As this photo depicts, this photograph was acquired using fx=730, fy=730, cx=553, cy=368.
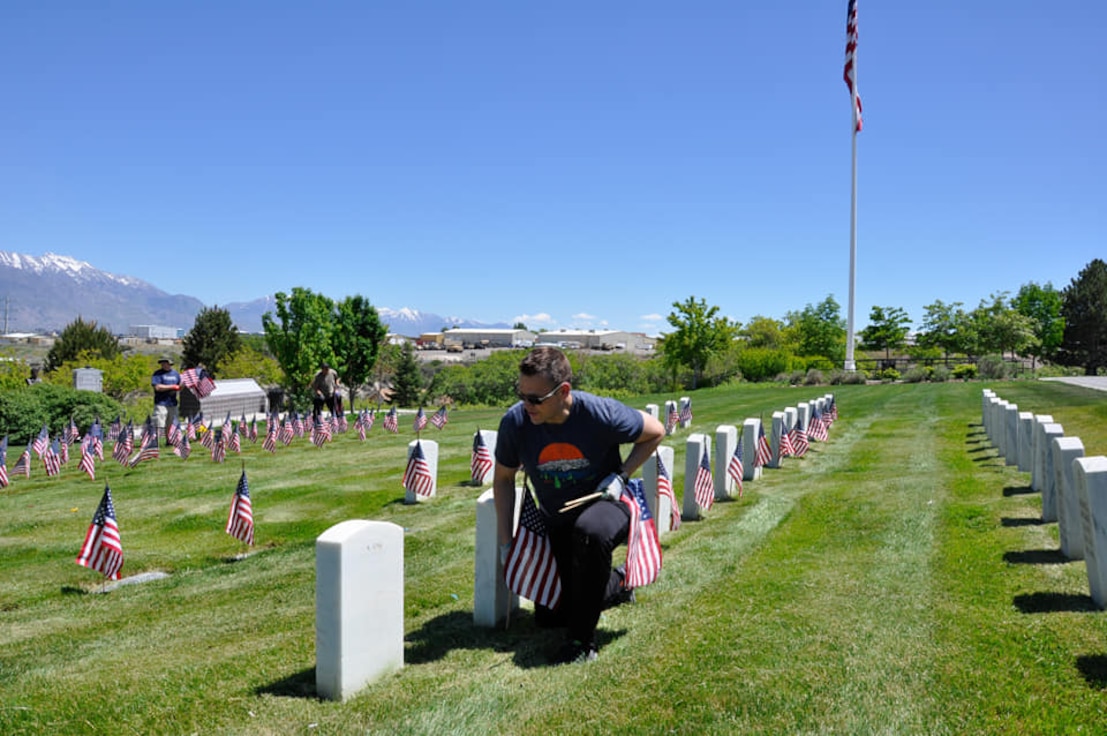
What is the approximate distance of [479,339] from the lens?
181 meters

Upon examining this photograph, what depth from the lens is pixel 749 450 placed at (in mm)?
10805

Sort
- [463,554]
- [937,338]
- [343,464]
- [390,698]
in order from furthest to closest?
[937,338]
[343,464]
[463,554]
[390,698]

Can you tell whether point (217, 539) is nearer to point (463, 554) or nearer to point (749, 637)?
point (463, 554)

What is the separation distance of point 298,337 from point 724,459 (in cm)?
3099

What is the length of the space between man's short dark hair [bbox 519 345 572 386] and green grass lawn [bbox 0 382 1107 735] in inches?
60.8

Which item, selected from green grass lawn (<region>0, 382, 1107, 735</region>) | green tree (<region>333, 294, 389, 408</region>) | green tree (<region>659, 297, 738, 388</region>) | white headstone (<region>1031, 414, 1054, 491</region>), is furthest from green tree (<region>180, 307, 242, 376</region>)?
white headstone (<region>1031, 414, 1054, 491</region>)

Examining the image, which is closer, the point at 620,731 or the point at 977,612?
the point at 620,731

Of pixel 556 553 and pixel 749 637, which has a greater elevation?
pixel 556 553

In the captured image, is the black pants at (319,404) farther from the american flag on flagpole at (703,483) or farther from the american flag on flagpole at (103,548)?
the american flag on flagpole at (703,483)

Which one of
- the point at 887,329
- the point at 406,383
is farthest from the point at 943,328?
the point at 406,383

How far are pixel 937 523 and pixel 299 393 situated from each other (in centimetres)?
3330

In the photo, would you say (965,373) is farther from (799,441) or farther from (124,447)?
(124,447)

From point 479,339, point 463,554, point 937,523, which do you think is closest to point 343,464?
point 463,554

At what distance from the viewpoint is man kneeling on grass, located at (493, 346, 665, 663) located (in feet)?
13.1
